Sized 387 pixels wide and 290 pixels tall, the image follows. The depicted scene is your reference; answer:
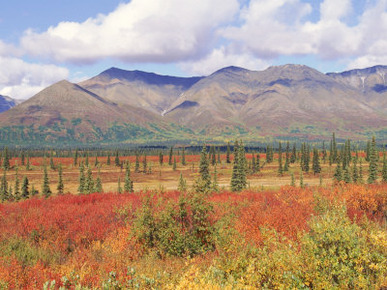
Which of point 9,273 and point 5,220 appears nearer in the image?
point 9,273

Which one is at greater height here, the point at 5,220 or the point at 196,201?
the point at 196,201

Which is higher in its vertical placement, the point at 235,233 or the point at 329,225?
the point at 329,225

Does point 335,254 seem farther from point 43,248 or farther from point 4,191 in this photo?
point 4,191

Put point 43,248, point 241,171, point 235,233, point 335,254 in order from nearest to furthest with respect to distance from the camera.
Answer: point 335,254 < point 235,233 < point 43,248 < point 241,171

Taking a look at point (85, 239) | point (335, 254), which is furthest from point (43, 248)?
point (335, 254)

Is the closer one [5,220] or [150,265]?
[150,265]

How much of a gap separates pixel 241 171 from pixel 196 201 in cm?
4790

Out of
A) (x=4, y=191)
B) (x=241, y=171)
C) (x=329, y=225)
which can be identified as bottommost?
(x=4, y=191)

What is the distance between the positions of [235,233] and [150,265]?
300cm

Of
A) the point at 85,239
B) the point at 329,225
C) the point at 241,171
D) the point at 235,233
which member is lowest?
the point at 241,171

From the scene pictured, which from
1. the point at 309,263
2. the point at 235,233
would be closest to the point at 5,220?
the point at 235,233

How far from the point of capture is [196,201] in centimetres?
1154

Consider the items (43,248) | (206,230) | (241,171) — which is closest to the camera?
(43,248)

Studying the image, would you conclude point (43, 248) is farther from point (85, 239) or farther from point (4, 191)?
point (4, 191)
